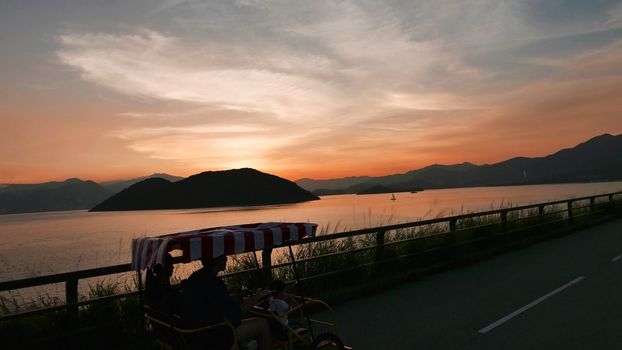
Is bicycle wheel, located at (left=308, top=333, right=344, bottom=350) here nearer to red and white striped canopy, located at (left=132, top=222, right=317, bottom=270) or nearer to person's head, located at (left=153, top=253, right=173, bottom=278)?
red and white striped canopy, located at (left=132, top=222, right=317, bottom=270)

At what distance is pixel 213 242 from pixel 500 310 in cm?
646

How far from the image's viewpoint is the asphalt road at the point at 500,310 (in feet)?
24.3

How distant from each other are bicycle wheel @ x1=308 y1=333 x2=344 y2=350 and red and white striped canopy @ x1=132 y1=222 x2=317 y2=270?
4.42ft

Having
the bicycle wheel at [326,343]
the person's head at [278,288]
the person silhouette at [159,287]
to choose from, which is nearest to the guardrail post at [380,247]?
the bicycle wheel at [326,343]

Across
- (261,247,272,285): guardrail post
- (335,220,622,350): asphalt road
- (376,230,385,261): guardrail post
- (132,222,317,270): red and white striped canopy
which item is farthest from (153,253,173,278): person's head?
(376,230,385,261): guardrail post

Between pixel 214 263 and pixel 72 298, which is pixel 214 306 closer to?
pixel 214 263

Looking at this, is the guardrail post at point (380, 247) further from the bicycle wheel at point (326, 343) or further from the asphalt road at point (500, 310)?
the bicycle wheel at point (326, 343)

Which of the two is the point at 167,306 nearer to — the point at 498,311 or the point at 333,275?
the point at 498,311

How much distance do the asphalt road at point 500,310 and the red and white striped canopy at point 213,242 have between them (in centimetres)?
280

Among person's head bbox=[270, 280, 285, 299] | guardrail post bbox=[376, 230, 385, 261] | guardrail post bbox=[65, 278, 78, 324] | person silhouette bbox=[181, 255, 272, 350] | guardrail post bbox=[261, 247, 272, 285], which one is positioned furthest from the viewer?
guardrail post bbox=[376, 230, 385, 261]

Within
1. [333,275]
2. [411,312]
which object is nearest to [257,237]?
[411,312]

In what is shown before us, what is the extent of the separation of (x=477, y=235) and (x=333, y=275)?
8.38 m

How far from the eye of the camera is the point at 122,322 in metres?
8.09

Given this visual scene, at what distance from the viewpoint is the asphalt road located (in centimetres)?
742
